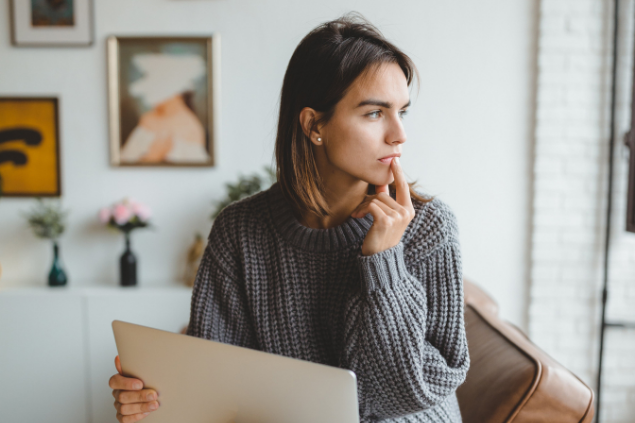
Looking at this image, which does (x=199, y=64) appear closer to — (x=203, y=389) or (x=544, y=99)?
(x=544, y=99)

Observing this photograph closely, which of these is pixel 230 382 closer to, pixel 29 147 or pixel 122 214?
pixel 122 214

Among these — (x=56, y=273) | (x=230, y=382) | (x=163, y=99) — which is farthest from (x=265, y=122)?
(x=230, y=382)

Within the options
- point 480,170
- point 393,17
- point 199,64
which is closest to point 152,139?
point 199,64

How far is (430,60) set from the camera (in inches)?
96.4

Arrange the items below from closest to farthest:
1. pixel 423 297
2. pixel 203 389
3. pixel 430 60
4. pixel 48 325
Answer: pixel 203 389
pixel 423 297
pixel 48 325
pixel 430 60

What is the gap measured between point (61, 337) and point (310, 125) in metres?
1.93

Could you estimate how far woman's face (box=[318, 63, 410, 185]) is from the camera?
40.6 inches

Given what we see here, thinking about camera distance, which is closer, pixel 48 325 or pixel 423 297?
pixel 423 297

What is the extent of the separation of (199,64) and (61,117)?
0.82 meters

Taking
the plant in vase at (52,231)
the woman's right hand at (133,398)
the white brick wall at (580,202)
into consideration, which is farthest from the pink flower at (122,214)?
the white brick wall at (580,202)

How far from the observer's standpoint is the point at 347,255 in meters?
1.15

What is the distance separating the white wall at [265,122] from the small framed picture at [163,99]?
6 cm

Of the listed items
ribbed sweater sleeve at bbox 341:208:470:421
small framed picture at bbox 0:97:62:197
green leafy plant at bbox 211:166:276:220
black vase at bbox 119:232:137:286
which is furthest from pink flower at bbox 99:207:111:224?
ribbed sweater sleeve at bbox 341:208:470:421

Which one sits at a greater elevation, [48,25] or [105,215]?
[48,25]
